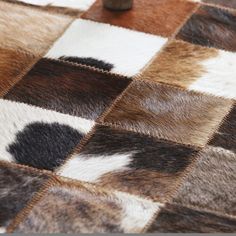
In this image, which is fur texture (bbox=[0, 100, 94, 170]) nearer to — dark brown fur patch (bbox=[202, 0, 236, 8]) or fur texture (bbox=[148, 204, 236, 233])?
fur texture (bbox=[148, 204, 236, 233])

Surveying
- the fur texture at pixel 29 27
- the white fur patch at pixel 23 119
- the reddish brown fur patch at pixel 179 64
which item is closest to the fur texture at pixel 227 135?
the reddish brown fur patch at pixel 179 64

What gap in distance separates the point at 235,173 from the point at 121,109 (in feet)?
0.93

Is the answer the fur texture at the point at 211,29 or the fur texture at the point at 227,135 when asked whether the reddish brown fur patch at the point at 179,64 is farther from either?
the fur texture at the point at 227,135

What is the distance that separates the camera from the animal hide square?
139 centimetres

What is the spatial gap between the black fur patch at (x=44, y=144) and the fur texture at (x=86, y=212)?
81 mm

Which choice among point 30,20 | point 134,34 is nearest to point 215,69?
point 134,34

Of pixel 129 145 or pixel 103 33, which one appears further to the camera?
pixel 103 33

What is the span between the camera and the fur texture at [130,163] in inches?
44.0

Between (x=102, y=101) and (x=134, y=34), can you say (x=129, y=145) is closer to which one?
(x=102, y=101)

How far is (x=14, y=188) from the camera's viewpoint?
1.10 metres

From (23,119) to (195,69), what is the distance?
0.42 meters

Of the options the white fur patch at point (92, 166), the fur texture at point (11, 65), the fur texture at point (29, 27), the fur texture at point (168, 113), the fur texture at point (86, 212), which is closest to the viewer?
the fur texture at point (86, 212)

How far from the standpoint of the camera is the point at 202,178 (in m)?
1.14

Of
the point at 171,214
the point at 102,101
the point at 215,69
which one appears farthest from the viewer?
the point at 215,69
